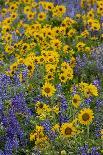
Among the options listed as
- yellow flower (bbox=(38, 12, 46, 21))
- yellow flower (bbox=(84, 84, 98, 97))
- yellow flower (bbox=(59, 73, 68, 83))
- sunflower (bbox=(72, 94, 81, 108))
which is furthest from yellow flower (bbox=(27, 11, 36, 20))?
sunflower (bbox=(72, 94, 81, 108))

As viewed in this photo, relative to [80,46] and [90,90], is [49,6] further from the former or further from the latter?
[90,90]

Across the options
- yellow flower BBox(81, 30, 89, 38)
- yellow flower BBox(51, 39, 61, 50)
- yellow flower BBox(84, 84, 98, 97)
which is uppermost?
yellow flower BBox(81, 30, 89, 38)

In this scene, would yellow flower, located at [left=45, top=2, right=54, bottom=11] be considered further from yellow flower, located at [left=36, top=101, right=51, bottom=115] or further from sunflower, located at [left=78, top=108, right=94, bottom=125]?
sunflower, located at [left=78, top=108, right=94, bottom=125]

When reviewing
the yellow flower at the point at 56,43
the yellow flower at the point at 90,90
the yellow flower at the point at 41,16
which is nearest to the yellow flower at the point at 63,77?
the yellow flower at the point at 90,90

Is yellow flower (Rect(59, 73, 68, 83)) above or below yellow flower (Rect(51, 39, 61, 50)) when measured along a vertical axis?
below

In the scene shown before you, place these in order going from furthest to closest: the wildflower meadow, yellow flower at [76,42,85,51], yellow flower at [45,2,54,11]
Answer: yellow flower at [45,2,54,11], yellow flower at [76,42,85,51], the wildflower meadow

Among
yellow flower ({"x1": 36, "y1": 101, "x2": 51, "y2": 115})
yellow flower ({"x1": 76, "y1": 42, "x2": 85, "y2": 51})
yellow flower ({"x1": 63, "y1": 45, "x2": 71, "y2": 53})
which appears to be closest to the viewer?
yellow flower ({"x1": 36, "y1": 101, "x2": 51, "y2": 115})

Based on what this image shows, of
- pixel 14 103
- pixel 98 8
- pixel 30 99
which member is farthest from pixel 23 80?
pixel 98 8

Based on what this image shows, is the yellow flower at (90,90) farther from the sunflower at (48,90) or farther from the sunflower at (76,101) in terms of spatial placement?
the sunflower at (48,90)

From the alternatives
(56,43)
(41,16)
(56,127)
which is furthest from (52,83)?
(41,16)

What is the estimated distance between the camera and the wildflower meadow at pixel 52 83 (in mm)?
4809

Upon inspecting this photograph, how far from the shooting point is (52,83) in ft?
20.9

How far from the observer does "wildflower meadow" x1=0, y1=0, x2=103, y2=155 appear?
189 inches

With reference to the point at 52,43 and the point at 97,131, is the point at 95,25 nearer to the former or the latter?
the point at 52,43
